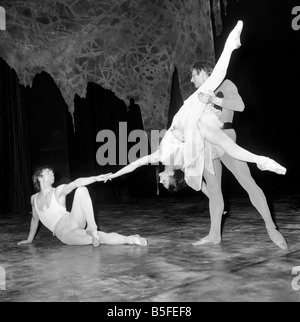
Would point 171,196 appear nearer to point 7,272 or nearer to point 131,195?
point 131,195

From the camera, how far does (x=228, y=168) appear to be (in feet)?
8.32

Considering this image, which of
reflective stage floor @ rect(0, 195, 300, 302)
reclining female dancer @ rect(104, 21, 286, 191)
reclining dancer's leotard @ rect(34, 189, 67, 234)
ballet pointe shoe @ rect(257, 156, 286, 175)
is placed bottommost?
Answer: reflective stage floor @ rect(0, 195, 300, 302)

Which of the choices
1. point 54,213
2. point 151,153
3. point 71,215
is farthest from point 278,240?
point 151,153

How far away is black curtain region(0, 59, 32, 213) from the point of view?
633 cm

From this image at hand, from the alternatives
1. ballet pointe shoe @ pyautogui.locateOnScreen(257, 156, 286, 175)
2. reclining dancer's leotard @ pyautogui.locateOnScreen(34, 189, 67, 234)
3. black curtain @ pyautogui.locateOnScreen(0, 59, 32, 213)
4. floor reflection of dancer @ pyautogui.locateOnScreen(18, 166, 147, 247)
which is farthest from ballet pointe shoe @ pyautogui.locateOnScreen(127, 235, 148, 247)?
black curtain @ pyautogui.locateOnScreen(0, 59, 32, 213)

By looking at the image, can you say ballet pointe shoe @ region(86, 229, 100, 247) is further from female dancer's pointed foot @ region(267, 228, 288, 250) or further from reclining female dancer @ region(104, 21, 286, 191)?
female dancer's pointed foot @ region(267, 228, 288, 250)

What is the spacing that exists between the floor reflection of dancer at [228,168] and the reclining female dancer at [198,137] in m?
0.09

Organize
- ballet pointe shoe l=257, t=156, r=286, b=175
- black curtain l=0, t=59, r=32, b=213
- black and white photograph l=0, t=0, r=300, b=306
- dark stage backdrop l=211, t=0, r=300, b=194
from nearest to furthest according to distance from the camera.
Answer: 1. black and white photograph l=0, t=0, r=300, b=306
2. ballet pointe shoe l=257, t=156, r=286, b=175
3. dark stage backdrop l=211, t=0, r=300, b=194
4. black curtain l=0, t=59, r=32, b=213

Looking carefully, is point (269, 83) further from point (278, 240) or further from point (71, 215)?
point (71, 215)

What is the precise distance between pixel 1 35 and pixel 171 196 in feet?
12.4

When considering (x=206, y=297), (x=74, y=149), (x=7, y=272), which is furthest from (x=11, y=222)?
(x=206, y=297)

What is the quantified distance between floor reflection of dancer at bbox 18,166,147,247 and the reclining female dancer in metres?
0.34

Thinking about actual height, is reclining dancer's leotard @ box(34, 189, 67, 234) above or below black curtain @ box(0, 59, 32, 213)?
below

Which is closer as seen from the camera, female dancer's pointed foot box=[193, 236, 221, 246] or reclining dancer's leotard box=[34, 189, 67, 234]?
female dancer's pointed foot box=[193, 236, 221, 246]
